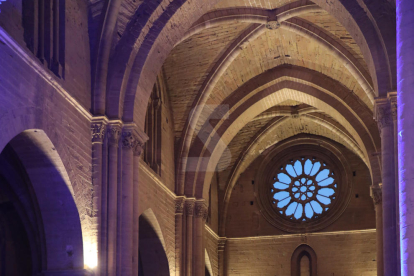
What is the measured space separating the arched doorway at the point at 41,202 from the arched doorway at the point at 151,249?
4.13 m

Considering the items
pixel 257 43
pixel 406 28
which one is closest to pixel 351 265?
pixel 257 43

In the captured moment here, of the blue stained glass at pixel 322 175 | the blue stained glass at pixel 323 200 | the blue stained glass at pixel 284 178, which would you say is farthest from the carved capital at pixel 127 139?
the blue stained glass at pixel 322 175

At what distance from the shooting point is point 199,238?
17359 millimetres

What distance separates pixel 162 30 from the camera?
12484mm

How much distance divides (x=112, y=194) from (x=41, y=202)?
1.26m

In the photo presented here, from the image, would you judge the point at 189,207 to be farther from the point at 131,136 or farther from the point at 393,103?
the point at 393,103

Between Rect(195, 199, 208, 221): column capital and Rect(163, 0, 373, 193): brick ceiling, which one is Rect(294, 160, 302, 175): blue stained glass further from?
Rect(195, 199, 208, 221): column capital

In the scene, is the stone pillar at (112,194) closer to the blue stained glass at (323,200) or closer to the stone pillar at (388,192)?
the stone pillar at (388,192)

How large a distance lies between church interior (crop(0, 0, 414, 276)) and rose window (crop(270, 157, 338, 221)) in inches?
1.8

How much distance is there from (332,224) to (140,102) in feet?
35.6

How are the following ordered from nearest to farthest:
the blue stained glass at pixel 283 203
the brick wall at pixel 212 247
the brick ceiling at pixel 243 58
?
1. the brick ceiling at pixel 243 58
2. the brick wall at pixel 212 247
3. the blue stained glass at pixel 283 203

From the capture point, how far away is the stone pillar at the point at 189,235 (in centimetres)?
1678

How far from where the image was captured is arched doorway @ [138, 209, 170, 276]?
1533cm

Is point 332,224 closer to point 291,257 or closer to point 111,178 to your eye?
point 291,257
